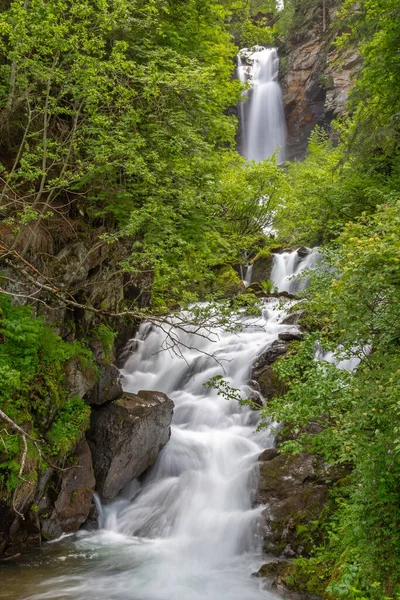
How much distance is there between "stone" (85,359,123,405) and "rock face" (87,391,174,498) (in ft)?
0.56

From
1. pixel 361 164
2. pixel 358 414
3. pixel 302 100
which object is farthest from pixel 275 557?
pixel 302 100

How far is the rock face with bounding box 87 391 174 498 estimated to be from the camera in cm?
869

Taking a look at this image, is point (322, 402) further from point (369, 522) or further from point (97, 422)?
point (97, 422)

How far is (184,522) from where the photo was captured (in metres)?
8.23

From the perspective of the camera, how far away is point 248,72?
37.3 m

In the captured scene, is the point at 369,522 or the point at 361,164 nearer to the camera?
the point at 369,522

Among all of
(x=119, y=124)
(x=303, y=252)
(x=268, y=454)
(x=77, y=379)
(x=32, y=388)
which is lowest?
(x=268, y=454)

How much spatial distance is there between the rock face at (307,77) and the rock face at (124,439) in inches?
1087

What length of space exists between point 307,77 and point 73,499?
3313 centimetres

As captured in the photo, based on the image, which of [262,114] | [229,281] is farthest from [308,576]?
[262,114]

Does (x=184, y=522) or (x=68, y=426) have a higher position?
(x=68, y=426)

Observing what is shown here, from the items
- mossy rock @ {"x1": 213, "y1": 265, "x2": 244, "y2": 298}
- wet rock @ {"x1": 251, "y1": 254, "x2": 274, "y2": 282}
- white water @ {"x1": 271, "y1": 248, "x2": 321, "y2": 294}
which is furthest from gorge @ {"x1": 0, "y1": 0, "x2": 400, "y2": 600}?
wet rock @ {"x1": 251, "y1": 254, "x2": 274, "y2": 282}

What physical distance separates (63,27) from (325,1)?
1340 inches

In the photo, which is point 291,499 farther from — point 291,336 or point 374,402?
point 291,336
